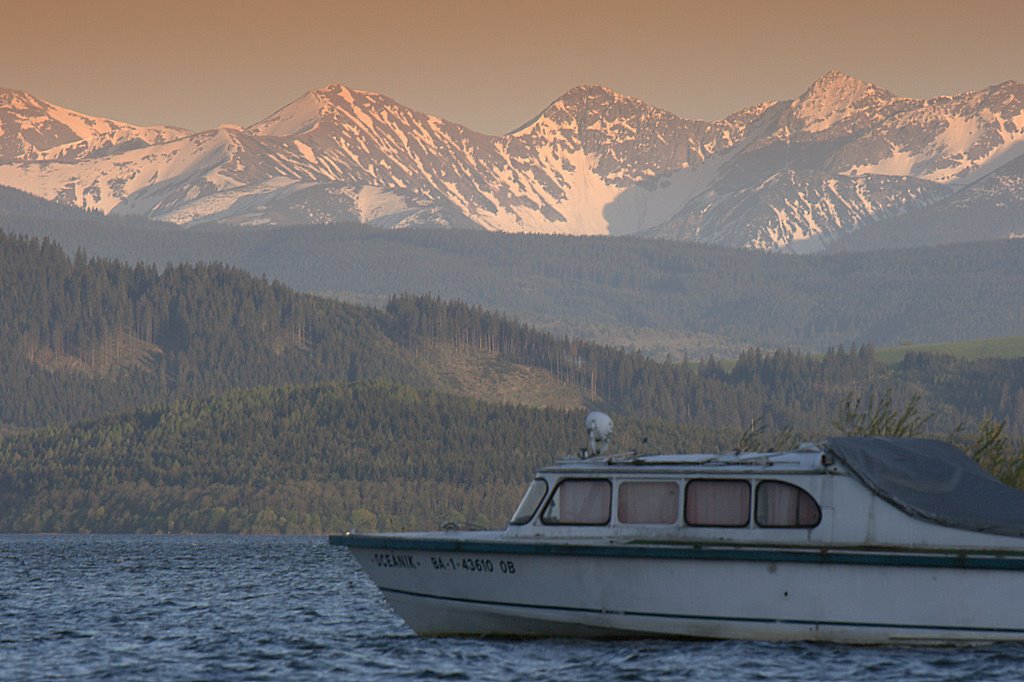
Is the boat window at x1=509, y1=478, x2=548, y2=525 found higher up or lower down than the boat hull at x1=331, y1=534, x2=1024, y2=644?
higher up

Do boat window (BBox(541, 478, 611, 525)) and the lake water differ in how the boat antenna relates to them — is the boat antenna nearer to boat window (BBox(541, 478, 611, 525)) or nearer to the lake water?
boat window (BBox(541, 478, 611, 525))

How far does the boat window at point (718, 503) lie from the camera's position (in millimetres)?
41438

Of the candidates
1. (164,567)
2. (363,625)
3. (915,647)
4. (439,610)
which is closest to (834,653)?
(915,647)

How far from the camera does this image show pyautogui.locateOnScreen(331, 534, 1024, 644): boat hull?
38.9 meters

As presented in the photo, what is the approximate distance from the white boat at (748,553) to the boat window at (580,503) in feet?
0.10

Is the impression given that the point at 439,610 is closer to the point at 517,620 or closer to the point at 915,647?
the point at 517,620

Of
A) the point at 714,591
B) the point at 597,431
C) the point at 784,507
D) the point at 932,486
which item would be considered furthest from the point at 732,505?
the point at 932,486

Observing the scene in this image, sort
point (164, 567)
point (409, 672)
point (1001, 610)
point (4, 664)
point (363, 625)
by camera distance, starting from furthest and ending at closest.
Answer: point (164, 567) < point (363, 625) < point (4, 664) < point (409, 672) < point (1001, 610)

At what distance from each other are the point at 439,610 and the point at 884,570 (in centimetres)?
1011

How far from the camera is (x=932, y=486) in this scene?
136 ft

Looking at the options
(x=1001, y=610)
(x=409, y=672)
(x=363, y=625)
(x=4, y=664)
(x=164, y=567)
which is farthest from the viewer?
(x=164, y=567)

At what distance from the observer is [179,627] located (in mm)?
57312

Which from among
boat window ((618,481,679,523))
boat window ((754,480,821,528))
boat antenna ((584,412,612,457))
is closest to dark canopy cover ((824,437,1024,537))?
boat window ((754,480,821,528))

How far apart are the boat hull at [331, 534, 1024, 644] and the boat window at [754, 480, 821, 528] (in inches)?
34.8
